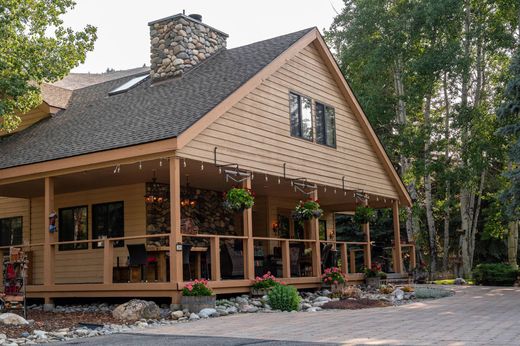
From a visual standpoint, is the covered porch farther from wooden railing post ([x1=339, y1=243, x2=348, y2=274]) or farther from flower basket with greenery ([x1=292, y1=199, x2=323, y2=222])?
flower basket with greenery ([x1=292, y1=199, x2=323, y2=222])

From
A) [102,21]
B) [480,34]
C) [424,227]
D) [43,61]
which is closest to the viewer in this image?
[43,61]

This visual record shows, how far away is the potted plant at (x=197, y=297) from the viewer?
11.7m

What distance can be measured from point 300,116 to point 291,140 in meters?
1.01

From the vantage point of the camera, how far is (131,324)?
1059 cm

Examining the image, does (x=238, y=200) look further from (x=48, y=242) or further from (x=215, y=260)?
(x=48, y=242)

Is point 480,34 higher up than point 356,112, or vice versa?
point 480,34

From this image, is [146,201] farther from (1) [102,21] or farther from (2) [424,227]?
(2) [424,227]

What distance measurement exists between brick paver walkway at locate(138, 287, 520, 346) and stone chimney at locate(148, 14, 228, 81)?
28.1ft

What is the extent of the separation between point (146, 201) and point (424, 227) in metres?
20.9

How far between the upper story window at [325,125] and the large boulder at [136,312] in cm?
785

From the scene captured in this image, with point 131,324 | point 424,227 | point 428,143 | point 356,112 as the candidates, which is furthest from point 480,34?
point 131,324

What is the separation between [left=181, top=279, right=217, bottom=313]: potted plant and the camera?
11.7 metres

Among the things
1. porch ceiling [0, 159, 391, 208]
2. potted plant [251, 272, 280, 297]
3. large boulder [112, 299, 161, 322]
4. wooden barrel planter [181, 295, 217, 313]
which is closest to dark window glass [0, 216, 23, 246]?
porch ceiling [0, 159, 391, 208]

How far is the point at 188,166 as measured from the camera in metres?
14.1
